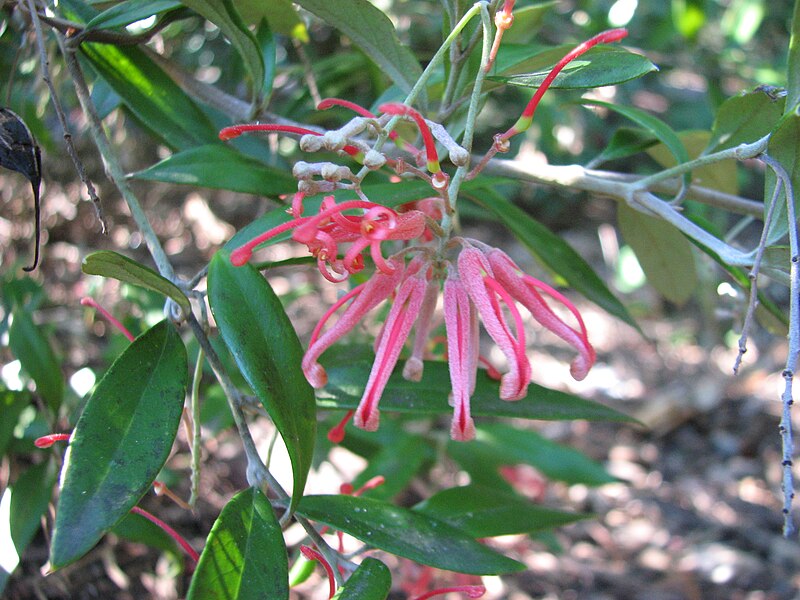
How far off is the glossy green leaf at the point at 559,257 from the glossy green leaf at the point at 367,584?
440 millimetres

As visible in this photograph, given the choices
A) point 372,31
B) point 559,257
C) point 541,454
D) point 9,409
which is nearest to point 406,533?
point 559,257

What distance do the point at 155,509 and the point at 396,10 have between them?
1.15 m

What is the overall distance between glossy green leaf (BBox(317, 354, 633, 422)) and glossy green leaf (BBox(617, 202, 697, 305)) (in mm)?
309

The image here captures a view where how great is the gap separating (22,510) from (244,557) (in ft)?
1.54

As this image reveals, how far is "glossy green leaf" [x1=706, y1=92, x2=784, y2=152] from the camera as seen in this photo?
0.86m

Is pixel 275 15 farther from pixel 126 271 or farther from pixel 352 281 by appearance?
pixel 126 271

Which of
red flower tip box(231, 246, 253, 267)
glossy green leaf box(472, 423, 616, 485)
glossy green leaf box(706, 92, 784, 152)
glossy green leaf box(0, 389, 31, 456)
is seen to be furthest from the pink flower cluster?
glossy green leaf box(472, 423, 616, 485)

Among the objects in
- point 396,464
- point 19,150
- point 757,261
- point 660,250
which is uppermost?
point 19,150

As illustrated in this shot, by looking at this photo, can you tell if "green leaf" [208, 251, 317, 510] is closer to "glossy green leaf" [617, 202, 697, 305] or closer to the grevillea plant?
the grevillea plant

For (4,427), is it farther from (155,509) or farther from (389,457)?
(389,457)

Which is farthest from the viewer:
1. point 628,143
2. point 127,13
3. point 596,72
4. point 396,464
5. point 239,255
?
point 396,464

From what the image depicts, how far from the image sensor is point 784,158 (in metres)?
0.69

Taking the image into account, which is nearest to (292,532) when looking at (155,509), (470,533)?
(155,509)

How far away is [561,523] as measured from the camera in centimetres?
95
